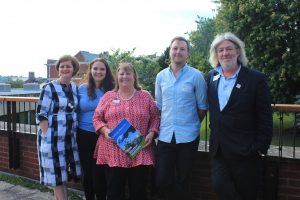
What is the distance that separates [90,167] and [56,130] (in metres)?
0.59

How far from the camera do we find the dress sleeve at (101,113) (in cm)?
354

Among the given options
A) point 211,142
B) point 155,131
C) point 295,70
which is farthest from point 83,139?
point 295,70

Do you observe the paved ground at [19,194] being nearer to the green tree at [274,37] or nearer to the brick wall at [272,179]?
the brick wall at [272,179]

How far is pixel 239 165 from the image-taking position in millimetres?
2920

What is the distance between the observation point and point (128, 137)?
3.39m

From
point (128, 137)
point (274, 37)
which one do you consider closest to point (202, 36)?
point (274, 37)

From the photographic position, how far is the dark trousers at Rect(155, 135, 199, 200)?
3.32 metres

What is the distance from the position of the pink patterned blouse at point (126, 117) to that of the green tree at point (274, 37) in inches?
320

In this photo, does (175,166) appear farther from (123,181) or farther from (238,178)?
(238,178)

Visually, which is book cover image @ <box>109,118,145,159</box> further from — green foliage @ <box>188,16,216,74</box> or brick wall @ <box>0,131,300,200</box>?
green foliage @ <box>188,16,216,74</box>

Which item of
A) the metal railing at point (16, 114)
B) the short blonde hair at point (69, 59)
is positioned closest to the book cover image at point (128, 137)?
the short blonde hair at point (69, 59)

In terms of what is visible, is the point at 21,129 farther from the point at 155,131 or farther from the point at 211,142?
the point at 211,142

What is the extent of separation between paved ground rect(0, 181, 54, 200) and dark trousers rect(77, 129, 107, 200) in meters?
1.09

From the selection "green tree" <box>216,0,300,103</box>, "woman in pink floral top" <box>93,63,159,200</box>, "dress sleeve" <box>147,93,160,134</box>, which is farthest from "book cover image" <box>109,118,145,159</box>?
"green tree" <box>216,0,300,103</box>
